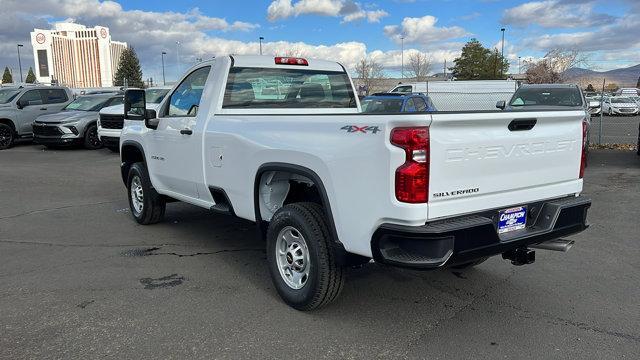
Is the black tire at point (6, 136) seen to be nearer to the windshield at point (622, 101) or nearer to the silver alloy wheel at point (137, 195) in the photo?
the silver alloy wheel at point (137, 195)

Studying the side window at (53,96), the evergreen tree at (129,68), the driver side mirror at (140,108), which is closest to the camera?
the driver side mirror at (140,108)

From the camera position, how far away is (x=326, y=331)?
3781 millimetres

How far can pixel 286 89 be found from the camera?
5457 mm

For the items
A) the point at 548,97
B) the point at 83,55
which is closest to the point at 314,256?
the point at 548,97

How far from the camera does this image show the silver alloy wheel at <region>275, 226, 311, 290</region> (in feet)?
13.2

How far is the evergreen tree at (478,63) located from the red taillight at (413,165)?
223 feet

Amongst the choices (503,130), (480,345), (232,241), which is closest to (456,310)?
(480,345)

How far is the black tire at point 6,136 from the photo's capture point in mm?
16906

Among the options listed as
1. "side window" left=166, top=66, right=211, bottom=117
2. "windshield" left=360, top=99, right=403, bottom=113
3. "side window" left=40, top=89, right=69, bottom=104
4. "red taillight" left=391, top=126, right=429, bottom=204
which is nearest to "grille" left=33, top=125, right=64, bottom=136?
"side window" left=40, top=89, right=69, bottom=104


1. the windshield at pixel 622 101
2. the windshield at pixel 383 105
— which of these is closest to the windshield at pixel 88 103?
the windshield at pixel 383 105

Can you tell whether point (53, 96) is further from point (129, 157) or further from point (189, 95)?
point (189, 95)

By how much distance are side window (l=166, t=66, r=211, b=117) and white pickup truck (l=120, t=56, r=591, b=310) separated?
0.04 m

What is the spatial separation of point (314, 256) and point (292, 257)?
0.38 m

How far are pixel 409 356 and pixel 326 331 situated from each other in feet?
2.09
